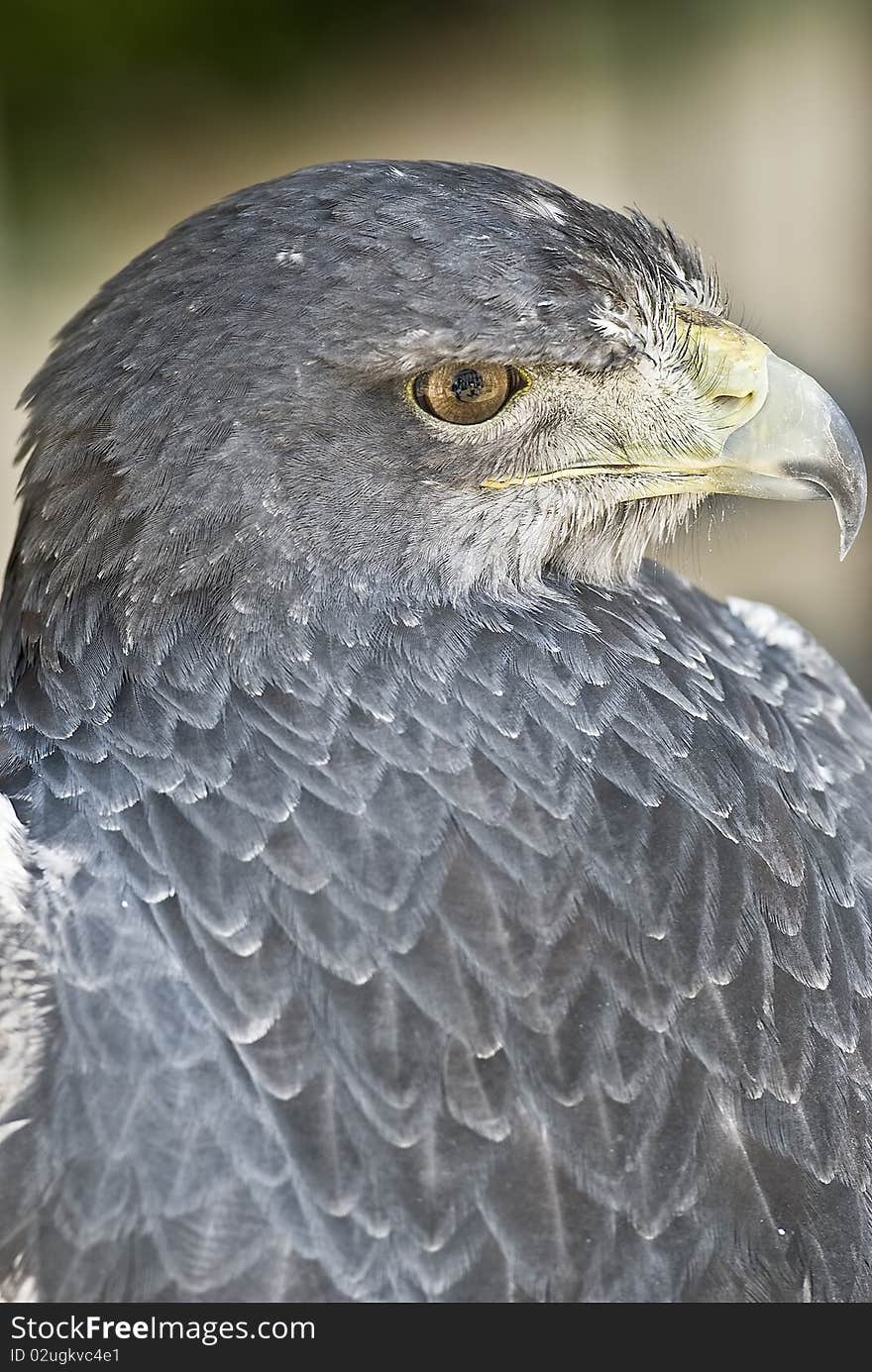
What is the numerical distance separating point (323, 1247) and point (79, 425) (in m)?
1.18

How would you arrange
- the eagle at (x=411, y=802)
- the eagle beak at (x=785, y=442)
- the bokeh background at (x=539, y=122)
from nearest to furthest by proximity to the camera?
the eagle at (x=411, y=802), the eagle beak at (x=785, y=442), the bokeh background at (x=539, y=122)

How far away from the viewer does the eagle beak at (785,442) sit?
2145mm

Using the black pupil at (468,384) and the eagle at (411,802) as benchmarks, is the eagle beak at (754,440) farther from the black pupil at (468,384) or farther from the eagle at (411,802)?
the black pupil at (468,384)

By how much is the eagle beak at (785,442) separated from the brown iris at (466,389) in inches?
13.0

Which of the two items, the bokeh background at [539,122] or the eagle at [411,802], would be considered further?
the bokeh background at [539,122]

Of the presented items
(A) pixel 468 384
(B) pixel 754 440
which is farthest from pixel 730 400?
(A) pixel 468 384

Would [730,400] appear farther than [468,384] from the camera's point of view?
Yes

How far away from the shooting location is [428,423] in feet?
6.76

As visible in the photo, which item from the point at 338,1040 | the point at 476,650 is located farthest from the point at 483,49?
the point at 338,1040

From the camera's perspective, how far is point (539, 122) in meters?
7.02

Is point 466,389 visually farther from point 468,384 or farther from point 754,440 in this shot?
point 754,440

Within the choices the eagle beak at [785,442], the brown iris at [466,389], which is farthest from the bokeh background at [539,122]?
the brown iris at [466,389]

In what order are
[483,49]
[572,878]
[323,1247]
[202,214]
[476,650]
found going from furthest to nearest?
[483,49] < [202,214] < [476,650] < [572,878] < [323,1247]

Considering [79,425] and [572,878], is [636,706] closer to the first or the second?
[572,878]
